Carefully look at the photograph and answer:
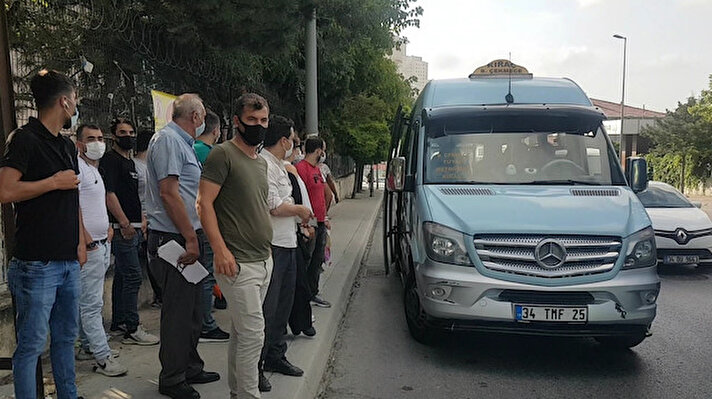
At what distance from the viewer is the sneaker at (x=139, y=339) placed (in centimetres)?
479

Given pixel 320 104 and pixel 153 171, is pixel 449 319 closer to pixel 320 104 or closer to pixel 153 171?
pixel 153 171

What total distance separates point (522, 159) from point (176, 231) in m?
3.51

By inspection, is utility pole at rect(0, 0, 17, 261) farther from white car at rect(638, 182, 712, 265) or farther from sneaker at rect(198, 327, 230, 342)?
white car at rect(638, 182, 712, 265)

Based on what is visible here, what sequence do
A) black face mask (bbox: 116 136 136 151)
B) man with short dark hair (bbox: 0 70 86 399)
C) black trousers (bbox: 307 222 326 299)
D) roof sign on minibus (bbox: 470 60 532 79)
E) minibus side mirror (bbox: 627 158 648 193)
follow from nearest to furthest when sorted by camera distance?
man with short dark hair (bbox: 0 70 86 399), black face mask (bbox: 116 136 136 151), minibus side mirror (bbox: 627 158 648 193), black trousers (bbox: 307 222 326 299), roof sign on minibus (bbox: 470 60 532 79)

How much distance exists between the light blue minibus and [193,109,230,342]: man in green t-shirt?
1.77 metres

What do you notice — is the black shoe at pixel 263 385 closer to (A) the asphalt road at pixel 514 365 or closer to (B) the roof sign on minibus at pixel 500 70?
(A) the asphalt road at pixel 514 365

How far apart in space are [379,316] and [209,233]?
3873mm

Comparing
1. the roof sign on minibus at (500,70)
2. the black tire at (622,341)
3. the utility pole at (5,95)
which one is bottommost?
the black tire at (622,341)

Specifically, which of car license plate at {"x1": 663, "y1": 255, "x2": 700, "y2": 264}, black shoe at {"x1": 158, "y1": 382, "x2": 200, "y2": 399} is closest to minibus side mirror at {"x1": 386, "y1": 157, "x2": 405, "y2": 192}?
black shoe at {"x1": 158, "y1": 382, "x2": 200, "y2": 399}

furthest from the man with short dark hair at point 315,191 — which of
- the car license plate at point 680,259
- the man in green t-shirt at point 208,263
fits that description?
the car license plate at point 680,259

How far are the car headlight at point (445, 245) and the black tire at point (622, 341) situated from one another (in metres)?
1.59

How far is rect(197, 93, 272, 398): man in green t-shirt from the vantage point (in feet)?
10.5

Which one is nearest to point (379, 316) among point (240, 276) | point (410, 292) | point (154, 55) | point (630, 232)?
point (410, 292)

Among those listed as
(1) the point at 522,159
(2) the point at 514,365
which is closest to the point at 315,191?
(1) the point at 522,159
